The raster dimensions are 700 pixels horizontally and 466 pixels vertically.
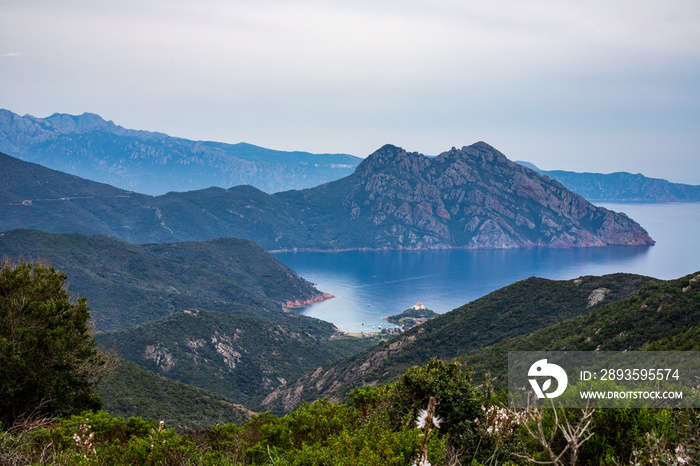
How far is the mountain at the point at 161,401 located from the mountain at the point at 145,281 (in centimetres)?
5680

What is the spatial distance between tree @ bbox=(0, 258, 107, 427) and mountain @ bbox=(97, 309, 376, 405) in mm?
54447

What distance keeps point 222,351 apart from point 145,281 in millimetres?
65713

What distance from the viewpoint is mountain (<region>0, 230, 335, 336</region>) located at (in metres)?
124

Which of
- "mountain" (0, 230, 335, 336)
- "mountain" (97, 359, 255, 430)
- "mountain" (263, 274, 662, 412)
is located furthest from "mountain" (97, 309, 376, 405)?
"mountain" (0, 230, 335, 336)

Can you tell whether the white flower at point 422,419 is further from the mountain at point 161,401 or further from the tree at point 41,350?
the mountain at point 161,401

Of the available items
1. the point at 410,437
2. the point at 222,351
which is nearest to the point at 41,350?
the point at 410,437

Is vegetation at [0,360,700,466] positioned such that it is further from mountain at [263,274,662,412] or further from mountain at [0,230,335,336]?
mountain at [0,230,335,336]

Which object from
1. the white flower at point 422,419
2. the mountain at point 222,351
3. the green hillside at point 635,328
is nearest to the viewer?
the white flower at point 422,419

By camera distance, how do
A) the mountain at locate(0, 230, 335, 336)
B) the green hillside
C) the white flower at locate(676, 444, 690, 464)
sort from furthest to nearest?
the mountain at locate(0, 230, 335, 336) → the green hillside → the white flower at locate(676, 444, 690, 464)

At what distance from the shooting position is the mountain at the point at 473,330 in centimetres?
6203

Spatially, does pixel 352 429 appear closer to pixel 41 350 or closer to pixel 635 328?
pixel 41 350

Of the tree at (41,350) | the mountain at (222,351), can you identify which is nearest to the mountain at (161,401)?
the tree at (41,350)

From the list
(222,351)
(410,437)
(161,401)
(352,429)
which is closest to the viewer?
(410,437)

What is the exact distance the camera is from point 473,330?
6806 cm
